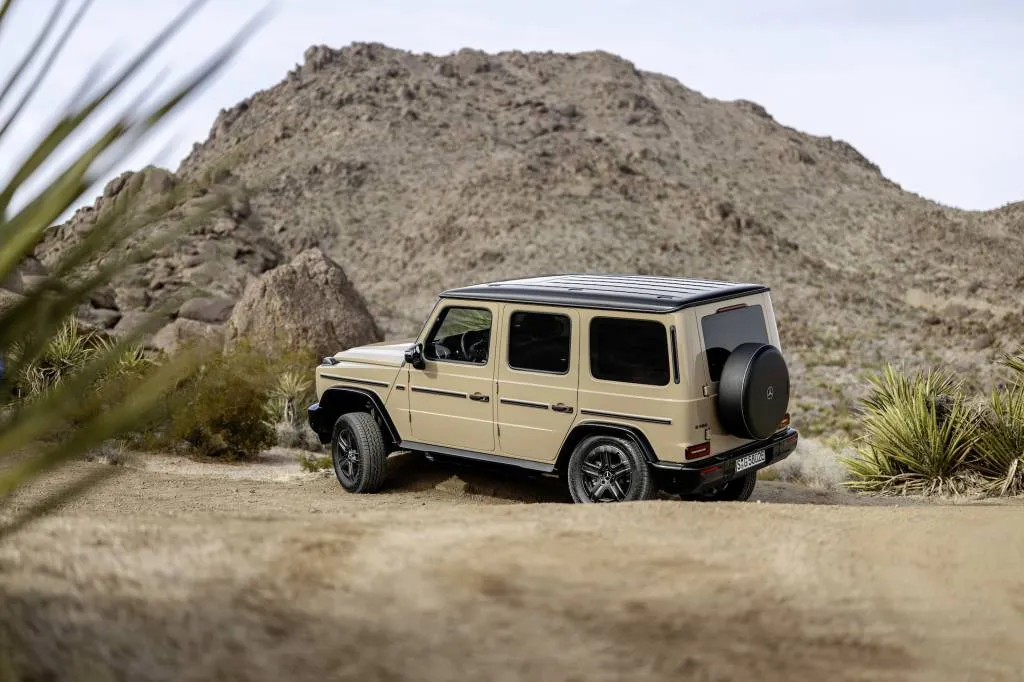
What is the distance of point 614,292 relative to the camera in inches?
323

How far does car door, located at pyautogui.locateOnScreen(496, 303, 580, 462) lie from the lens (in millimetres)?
8391

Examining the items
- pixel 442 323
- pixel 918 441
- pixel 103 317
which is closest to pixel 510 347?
pixel 442 323

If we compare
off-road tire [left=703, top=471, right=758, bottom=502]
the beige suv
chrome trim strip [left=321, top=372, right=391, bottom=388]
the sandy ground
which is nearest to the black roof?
the beige suv

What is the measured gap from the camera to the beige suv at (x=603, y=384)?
25.7 feet

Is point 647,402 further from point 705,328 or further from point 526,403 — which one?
point 526,403

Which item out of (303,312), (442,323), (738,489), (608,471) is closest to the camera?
(608,471)

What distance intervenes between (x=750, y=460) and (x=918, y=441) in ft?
12.7

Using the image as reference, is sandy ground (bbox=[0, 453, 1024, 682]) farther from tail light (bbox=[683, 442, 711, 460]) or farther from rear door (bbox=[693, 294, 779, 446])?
rear door (bbox=[693, 294, 779, 446])

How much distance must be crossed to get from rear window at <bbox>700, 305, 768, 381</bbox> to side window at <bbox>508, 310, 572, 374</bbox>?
1.12 m

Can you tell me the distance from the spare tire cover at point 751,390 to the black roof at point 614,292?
0.54 metres

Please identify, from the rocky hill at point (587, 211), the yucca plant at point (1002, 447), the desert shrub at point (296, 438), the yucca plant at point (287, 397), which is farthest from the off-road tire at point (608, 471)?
the rocky hill at point (587, 211)

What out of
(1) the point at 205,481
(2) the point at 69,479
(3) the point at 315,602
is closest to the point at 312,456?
(1) the point at 205,481

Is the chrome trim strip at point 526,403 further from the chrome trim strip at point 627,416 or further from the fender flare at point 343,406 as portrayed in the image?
the fender flare at point 343,406

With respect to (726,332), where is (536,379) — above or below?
below
